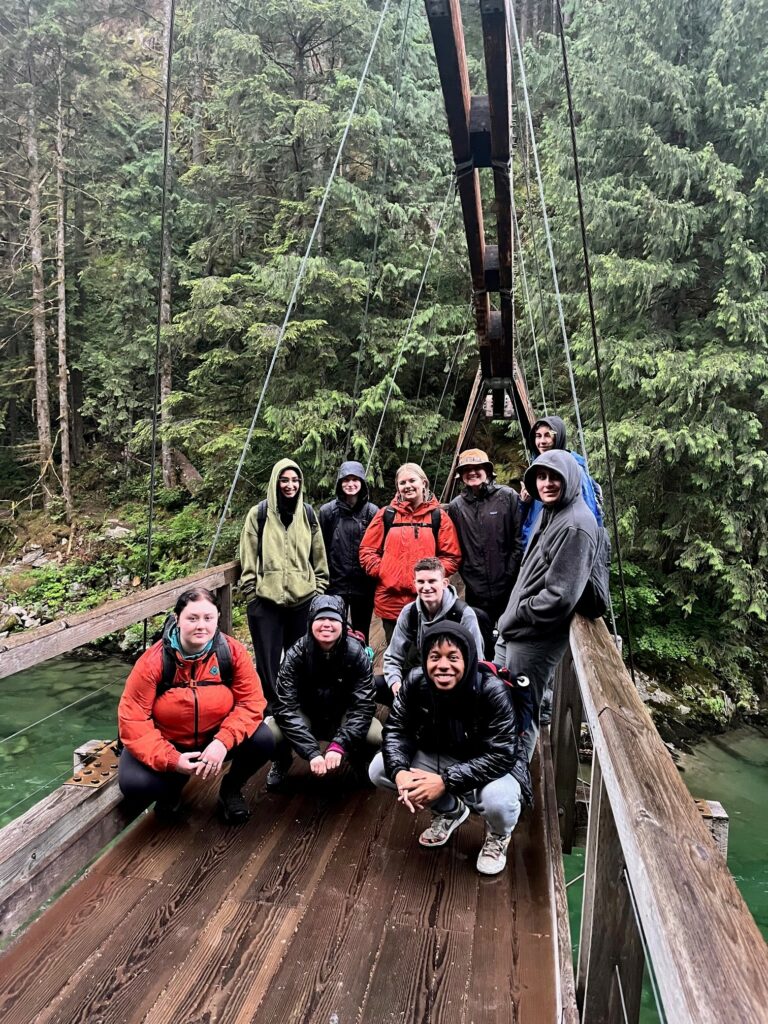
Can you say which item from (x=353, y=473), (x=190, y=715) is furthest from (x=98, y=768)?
(x=353, y=473)

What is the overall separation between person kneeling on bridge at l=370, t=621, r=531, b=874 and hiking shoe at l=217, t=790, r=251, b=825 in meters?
0.68

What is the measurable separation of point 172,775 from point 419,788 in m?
1.13

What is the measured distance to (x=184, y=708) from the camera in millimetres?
2660

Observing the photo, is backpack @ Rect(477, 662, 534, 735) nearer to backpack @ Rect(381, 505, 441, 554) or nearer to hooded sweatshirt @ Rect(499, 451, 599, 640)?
hooded sweatshirt @ Rect(499, 451, 599, 640)

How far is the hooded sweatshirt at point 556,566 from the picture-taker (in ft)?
8.15

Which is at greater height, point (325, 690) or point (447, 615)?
point (447, 615)

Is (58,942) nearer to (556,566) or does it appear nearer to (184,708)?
(184,708)

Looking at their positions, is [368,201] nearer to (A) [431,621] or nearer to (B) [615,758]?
(A) [431,621]

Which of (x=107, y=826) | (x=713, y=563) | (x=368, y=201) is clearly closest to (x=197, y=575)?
(x=107, y=826)

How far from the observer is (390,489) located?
1109 centimetres

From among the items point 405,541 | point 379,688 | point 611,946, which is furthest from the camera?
point 405,541

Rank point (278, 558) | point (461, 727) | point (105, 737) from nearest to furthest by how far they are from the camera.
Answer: point (461, 727)
point (278, 558)
point (105, 737)

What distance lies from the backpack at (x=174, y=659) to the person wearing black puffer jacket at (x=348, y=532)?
1.40 meters

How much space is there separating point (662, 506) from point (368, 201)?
6514mm
